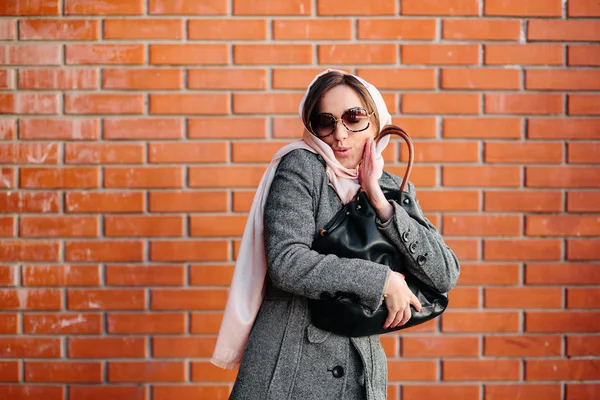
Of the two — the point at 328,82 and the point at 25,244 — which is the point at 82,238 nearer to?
the point at 25,244

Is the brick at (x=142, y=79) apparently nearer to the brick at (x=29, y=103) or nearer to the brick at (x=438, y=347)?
the brick at (x=29, y=103)

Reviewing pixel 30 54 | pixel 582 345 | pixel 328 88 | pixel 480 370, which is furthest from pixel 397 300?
pixel 30 54

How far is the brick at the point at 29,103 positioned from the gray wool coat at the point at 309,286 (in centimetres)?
132

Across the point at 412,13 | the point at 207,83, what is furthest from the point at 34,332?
the point at 412,13

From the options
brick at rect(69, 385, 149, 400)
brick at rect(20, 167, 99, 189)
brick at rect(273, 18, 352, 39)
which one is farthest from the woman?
brick at rect(20, 167, 99, 189)

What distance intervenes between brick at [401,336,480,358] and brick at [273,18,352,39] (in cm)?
133

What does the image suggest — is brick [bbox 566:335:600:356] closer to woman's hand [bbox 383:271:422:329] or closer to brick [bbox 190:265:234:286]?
woman's hand [bbox 383:271:422:329]

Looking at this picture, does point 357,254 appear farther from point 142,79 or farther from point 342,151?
point 142,79

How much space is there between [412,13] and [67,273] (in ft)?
6.04

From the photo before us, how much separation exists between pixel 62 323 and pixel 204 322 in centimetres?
61

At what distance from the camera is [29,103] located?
2592mm

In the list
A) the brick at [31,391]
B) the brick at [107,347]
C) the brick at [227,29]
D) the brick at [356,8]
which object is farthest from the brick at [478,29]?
the brick at [31,391]

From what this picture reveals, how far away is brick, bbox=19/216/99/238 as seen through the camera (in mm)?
2594

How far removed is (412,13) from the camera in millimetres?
2584
